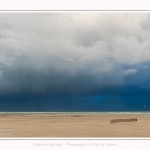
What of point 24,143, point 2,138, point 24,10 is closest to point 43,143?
point 24,143

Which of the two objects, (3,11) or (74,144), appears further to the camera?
(3,11)

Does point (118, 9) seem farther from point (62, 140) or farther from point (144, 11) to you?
point (62, 140)

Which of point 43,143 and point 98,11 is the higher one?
point 98,11

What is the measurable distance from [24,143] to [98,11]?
5.70 meters

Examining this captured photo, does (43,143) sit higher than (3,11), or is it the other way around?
(3,11)

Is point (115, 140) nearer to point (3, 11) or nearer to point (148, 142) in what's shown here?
point (148, 142)

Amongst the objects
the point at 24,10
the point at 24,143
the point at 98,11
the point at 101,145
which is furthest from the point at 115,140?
the point at 24,10

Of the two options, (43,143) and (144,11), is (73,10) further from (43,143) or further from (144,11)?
(43,143)

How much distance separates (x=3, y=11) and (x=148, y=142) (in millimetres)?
7374

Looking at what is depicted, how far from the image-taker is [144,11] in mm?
11172

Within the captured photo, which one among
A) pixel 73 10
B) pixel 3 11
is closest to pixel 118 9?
pixel 73 10

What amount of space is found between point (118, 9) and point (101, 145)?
516 cm

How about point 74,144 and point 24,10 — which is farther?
point 24,10

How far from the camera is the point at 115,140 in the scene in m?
10.7
